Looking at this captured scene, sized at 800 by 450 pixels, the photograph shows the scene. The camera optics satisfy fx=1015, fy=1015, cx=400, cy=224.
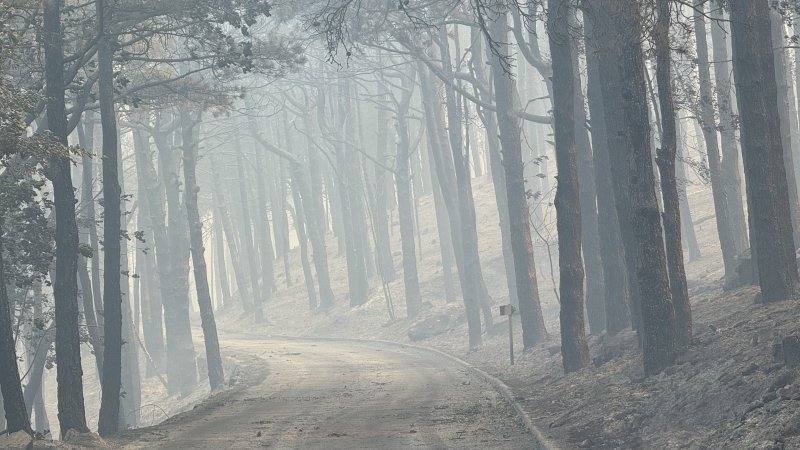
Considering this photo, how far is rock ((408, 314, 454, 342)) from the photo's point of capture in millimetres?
39656

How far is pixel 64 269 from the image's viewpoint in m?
16.2

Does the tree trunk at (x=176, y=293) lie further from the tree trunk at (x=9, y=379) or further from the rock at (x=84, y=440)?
the tree trunk at (x=9, y=379)

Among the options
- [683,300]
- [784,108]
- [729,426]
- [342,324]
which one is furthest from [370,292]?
[729,426]

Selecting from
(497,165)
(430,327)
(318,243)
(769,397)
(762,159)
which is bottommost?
(430,327)

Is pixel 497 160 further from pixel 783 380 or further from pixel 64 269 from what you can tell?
pixel 783 380

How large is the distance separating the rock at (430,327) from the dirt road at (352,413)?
9.43 m

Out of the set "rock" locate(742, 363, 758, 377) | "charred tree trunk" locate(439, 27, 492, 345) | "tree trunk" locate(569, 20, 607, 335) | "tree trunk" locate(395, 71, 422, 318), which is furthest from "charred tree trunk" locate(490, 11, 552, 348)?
"tree trunk" locate(395, 71, 422, 318)

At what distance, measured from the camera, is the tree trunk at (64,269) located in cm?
1605

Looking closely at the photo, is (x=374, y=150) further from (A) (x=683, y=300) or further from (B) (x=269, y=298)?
(A) (x=683, y=300)

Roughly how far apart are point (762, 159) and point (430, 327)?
2644 cm

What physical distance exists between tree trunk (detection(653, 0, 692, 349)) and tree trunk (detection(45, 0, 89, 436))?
912 centimetres

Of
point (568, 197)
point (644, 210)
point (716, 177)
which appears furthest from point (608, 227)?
point (644, 210)

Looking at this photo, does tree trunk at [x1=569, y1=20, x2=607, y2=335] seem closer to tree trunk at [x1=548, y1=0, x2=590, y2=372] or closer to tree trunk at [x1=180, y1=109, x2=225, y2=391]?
tree trunk at [x1=548, y1=0, x2=590, y2=372]

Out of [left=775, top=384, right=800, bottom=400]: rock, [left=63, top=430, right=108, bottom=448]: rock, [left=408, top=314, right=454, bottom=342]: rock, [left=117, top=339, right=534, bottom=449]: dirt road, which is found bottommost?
[left=408, top=314, right=454, bottom=342]: rock
